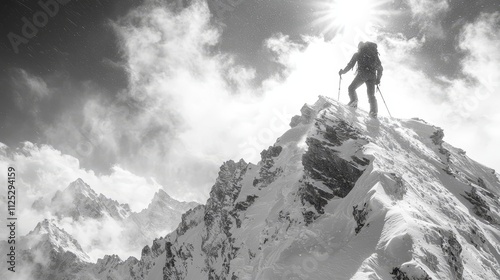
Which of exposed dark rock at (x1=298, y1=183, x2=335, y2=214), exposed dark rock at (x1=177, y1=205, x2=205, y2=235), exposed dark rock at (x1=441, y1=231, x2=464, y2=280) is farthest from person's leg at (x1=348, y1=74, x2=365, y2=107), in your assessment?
exposed dark rock at (x1=177, y1=205, x2=205, y2=235)

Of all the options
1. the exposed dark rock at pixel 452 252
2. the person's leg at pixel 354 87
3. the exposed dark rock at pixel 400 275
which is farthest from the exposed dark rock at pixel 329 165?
the exposed dark rock at pixel 400 275

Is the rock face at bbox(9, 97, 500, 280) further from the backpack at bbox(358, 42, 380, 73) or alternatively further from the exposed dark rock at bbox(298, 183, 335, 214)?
the backpack at bbox(358, 42, 380, 73)

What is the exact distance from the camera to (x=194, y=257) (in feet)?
388

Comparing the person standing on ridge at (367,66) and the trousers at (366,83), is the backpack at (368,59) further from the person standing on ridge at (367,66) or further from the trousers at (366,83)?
the trousers at (366,83)

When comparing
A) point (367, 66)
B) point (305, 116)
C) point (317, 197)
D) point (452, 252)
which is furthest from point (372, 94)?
point (305, 116)

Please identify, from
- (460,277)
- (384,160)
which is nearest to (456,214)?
(384,160)

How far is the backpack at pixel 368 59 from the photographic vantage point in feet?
71.6

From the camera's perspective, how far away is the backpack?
2183 centimetres

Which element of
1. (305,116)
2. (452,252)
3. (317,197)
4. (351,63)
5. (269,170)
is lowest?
(452,252)

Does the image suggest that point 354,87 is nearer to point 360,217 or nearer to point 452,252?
point 360,217

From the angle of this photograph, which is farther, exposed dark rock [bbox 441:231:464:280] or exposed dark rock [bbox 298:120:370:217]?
exposed dark rock [bbox 298:120:370:217]

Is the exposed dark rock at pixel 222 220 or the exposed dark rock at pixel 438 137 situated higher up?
the exposed dark rock at pixel 222 220

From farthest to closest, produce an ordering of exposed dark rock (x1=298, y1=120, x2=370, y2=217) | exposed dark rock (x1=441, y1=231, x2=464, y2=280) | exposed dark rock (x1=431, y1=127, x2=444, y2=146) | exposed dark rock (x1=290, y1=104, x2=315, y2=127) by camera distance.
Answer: exposed dark rock (x1=290, y1=104, x2=315, y2=127) → exposed dark rock (x1=431, y1=127, x2=444, y2=146) → exposed dark rock (x1=298, y1=120, x2=370, y2=217) → exposed dark rock (x1=441, y1=231, x2=464, y2=280)

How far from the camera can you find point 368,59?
71.8 ft
